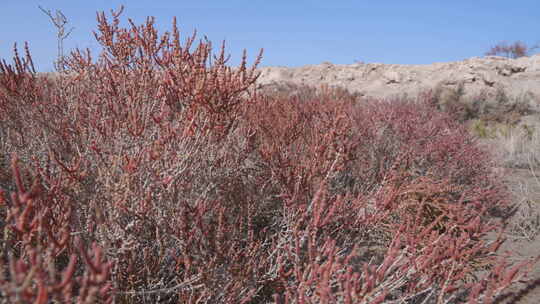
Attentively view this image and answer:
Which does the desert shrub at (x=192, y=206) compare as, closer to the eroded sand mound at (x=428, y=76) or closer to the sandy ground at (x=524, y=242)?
the sandy ground at (x=524, y=242)

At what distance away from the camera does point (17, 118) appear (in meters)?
2.91

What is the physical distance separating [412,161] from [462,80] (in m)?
11.6

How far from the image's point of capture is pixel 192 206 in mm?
1905

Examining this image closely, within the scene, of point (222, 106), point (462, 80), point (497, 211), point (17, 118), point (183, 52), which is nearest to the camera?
point (222, 106)

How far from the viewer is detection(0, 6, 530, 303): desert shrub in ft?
4.71

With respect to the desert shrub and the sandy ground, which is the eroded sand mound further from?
the desert shrub

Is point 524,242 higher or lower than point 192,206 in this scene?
lower

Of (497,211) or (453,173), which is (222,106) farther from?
(497,211)

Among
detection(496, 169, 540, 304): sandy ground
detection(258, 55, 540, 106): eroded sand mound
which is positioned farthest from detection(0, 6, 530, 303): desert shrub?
detection(258, 55, 540, 106): eroded sand mound

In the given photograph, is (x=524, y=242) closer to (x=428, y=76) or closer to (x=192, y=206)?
(x=192, y=206)

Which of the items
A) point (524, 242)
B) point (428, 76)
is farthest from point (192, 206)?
point (428, 76)

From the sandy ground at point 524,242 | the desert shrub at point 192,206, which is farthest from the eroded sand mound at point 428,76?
the desert shrub at point 192,206

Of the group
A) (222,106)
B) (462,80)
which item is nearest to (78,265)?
(222,106)

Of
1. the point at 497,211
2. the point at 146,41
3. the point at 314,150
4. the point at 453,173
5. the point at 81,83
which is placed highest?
the point at 146,41
